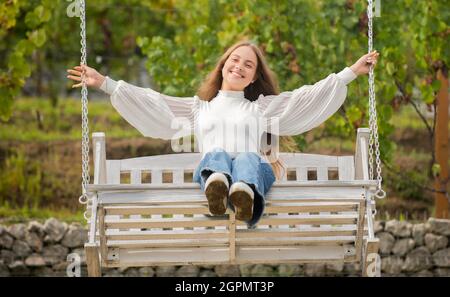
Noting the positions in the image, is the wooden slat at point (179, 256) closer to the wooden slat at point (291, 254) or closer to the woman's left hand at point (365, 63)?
the wooden slat at point (291, 254)

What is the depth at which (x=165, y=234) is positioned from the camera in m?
4.85

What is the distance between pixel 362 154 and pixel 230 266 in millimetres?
2837

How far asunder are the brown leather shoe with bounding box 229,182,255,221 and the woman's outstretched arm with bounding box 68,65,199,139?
730mm

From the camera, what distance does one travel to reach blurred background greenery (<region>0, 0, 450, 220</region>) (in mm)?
7133

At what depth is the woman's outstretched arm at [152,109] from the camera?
5.02 m

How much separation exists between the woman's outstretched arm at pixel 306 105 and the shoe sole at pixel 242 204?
2.35 feet

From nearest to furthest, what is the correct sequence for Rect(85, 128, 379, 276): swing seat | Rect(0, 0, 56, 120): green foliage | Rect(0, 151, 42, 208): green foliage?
Rect(85, 128, 379, 276): swing seat
Rect(0, 0, 56, 120): green foliage
Rect(0, 151, 42, 208): green foliage

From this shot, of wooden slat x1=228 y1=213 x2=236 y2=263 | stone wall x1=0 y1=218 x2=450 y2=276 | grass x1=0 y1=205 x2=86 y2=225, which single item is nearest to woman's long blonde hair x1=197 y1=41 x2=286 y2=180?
wooden slat x1=228 y1=213 x2=236 y2=263

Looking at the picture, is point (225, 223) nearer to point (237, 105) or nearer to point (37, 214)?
point (237, 105)

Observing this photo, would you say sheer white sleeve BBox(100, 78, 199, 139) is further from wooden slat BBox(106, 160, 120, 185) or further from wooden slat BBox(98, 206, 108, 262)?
wooden slat BBox(98, 206, 108, 262)

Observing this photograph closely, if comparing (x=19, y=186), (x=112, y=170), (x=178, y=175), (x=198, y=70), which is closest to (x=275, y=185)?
(x=178, y=175)

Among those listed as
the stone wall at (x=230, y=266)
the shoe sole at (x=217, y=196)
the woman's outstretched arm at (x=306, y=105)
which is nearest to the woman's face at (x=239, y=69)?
the woman's outstretched arm at (x=306, y=105)

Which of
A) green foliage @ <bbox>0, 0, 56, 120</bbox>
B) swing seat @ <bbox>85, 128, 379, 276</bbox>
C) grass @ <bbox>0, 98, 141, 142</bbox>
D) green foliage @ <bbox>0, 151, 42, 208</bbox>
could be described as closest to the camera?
swing seat @ <bbox>85, 128, 379, 276</bbox>

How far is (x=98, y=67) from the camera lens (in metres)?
11.8
